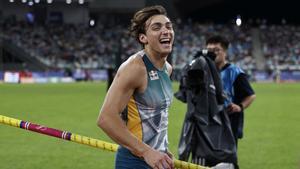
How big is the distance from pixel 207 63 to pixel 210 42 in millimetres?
843

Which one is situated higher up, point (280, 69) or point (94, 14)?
point (94, 14)

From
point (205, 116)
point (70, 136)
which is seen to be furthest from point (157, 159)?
point (205, 116)

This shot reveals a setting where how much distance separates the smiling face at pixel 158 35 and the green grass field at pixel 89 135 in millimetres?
2315

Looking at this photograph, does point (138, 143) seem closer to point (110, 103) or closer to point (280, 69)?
point (110, 103)

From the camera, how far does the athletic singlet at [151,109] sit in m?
4.09

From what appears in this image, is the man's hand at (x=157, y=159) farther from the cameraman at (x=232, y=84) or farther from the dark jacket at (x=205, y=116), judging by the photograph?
the cameraman at (x=232, y=84)

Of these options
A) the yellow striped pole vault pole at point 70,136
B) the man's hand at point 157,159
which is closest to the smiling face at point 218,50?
the yellow striped pole vault pole at point 70,136

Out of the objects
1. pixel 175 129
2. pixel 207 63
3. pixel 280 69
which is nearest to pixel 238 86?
pixel 207 63

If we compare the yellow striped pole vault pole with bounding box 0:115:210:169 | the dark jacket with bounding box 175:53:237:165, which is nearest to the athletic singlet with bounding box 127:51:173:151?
the yellow striped pole vault pole with bounding box 0:115:210:169

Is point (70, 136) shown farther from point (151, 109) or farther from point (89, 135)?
point (89, 135)

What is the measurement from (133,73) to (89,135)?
10393 millimetres

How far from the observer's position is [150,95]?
4.10 meters

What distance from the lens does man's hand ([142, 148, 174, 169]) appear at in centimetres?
392

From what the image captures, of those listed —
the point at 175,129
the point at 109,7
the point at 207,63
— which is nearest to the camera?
the point at 207,63
